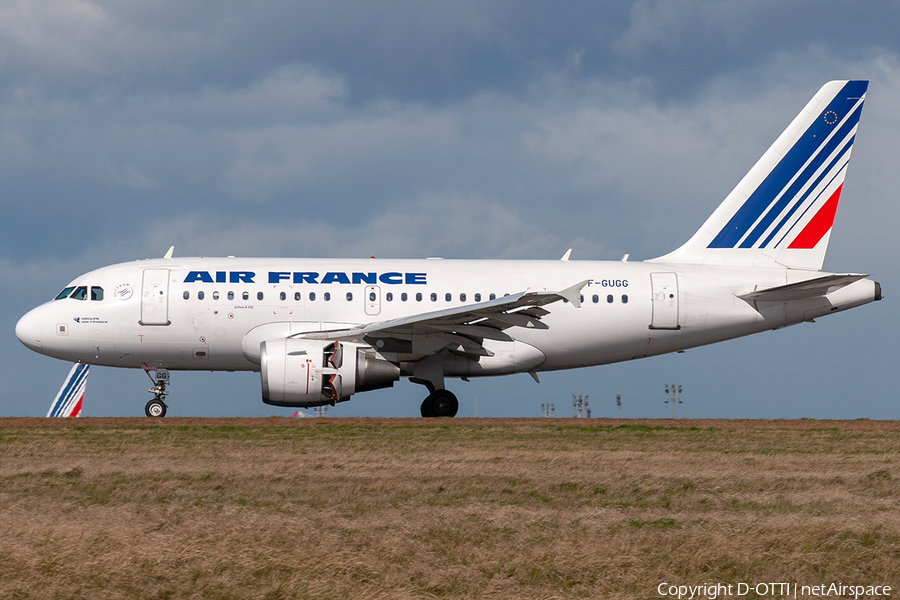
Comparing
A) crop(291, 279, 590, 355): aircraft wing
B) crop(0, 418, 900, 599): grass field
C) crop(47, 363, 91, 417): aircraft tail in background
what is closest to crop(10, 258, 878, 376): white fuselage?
crop(291, 279, 590, 355): aircraft wing

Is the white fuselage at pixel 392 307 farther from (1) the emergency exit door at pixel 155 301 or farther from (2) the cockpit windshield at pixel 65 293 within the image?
(2) the cockpit windshield at pixel 65 293

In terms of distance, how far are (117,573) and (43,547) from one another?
0.90 m

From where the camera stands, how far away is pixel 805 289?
78.2 feet

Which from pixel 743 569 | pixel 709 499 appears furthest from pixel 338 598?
pixel 709 499

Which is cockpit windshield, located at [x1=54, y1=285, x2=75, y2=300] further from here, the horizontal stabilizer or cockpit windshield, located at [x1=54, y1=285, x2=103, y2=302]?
the horizontal stabilizer

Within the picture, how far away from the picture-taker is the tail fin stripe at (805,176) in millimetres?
25375

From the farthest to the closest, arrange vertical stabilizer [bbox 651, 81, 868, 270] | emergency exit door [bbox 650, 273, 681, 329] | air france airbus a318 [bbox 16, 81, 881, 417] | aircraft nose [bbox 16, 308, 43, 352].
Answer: vertical stabilizer [bbox 651, 81, 868, 270] < emergency exit door [bbox 650, 273, 681, 329] < aircraft nose [bbox 16, 308, 43, 352] < air france airbus a318 [bbox 16, 81, 881, 417]

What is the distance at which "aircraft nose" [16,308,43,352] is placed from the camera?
75.4ft

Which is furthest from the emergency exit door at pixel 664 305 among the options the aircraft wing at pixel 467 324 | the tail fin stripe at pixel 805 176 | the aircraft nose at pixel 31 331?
the aircraft nose at pixel 31 331

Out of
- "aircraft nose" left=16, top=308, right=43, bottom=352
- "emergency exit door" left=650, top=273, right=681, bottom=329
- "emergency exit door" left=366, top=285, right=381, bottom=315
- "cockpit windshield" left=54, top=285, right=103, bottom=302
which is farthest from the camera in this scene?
"emergency exit door" left=650, top=273, right=681, bottom=329

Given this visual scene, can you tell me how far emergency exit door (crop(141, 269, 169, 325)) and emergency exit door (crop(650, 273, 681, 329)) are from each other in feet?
39.5

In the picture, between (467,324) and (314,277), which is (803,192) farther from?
(314,277)

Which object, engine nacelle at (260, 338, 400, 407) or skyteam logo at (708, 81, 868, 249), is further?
skyteam logo at (708, 81, 868, 249)

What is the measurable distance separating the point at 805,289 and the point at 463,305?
8.58 m
